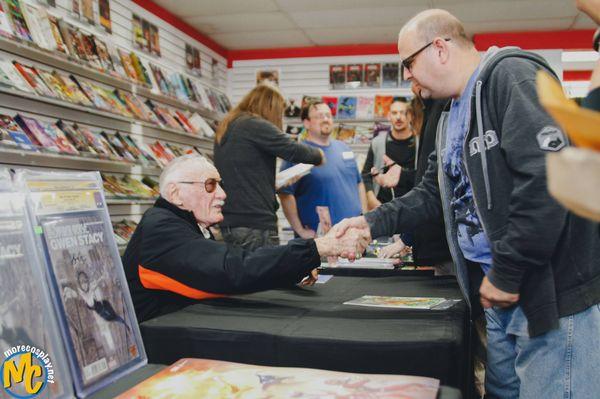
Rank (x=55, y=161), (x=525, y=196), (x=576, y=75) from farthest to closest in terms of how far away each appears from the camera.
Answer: (x=576, y=75), (x=55, y=161), (x=525, y=196)

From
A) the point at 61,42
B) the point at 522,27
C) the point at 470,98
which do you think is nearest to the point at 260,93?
the point at 61,42

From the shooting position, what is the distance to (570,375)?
1326mm

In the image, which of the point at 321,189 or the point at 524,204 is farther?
the point at 321,189

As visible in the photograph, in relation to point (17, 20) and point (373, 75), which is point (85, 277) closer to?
point (17, 20)

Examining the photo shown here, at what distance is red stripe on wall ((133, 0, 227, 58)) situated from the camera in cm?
622

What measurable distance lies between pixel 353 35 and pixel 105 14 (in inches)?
131

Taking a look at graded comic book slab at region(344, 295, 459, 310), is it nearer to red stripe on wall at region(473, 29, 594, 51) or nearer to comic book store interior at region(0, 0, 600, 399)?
comic book store interior at region(0, 0, 600, 399)

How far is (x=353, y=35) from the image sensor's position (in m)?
7.45

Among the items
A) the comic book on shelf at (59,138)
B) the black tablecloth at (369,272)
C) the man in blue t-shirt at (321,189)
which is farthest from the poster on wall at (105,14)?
the black tablecloth at (369,272)

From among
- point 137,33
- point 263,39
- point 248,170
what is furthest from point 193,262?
point 263,39

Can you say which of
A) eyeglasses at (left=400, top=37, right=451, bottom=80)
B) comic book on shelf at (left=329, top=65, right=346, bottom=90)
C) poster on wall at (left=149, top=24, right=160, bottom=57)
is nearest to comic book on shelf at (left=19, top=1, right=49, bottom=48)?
poster on wall at (left=149, top=24, right=160, bottom=57)

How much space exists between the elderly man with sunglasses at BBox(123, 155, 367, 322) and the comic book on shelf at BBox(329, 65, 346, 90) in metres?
6.15

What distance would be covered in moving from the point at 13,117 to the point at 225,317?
3.04 m

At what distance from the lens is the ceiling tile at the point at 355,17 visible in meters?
6.43
